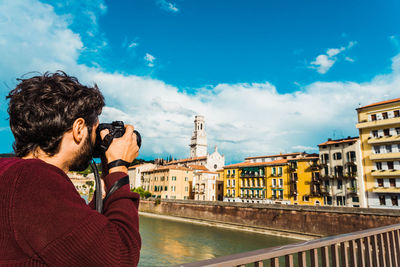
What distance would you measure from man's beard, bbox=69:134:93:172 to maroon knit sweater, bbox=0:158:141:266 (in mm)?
284

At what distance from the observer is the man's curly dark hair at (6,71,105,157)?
1.13m

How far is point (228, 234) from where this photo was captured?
30078 millimetres

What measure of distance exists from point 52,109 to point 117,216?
540mm

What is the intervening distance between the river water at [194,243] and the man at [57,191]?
60.1 ft

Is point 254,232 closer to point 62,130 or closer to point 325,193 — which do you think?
point 325,193

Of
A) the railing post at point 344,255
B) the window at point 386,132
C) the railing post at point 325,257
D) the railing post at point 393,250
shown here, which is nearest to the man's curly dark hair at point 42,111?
the railing post at point 325,257

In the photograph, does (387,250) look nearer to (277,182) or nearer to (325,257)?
(325,257)

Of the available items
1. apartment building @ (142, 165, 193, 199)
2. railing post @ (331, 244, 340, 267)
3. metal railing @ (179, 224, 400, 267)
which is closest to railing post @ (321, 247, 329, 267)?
metal railing @ (179, 224, 400, 267)

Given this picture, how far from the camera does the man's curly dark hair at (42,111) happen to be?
113 centimetres

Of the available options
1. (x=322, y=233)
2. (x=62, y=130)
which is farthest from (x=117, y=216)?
(x=322, y=233)

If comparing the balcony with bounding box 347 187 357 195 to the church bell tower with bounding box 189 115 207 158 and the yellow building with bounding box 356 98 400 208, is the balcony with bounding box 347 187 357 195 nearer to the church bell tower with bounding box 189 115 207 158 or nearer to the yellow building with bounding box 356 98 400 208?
the yellow building with bounding box 356 98 400 208

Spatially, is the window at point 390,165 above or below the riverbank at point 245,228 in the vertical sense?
above

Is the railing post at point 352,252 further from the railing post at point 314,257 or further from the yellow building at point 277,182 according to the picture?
the yellow building at point 277,182

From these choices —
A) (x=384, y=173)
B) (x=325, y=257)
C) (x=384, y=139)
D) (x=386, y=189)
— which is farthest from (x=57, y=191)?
(x=384, y=139)
